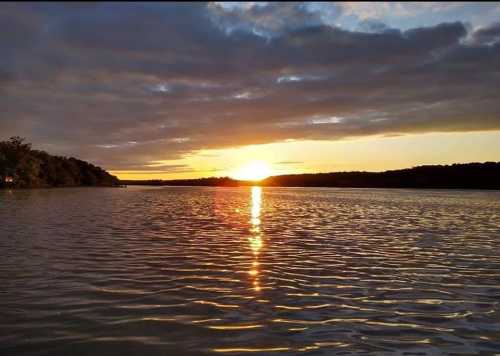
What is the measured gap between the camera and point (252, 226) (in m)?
32.4

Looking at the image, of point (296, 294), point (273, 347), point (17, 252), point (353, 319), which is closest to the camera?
point (273, 347)

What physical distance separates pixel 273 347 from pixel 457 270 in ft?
36.0

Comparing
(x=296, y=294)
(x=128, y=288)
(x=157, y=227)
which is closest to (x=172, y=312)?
(x=128, y=288)

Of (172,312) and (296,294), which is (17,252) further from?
(296,294)

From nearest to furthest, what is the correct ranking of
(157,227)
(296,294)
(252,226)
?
(296,294) → (157,227) → (252,226)

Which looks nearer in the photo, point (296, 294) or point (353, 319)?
point (353, 319)

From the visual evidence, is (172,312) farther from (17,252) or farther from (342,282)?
(17,252)

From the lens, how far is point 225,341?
341 inches

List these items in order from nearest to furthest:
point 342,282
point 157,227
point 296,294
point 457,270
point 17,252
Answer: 1. point 296,294
2. point 342,282
3. point 457,270
4. point 17,252
5. point 157,227

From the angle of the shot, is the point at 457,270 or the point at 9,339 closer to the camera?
the point at 9,339

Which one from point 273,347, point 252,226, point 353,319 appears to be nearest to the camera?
point 273,347

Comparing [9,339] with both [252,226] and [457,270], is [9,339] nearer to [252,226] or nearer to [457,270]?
[457,270]

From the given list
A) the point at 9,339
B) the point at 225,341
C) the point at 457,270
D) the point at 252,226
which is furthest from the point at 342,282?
the point at 252,226

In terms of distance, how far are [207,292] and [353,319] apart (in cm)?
448
